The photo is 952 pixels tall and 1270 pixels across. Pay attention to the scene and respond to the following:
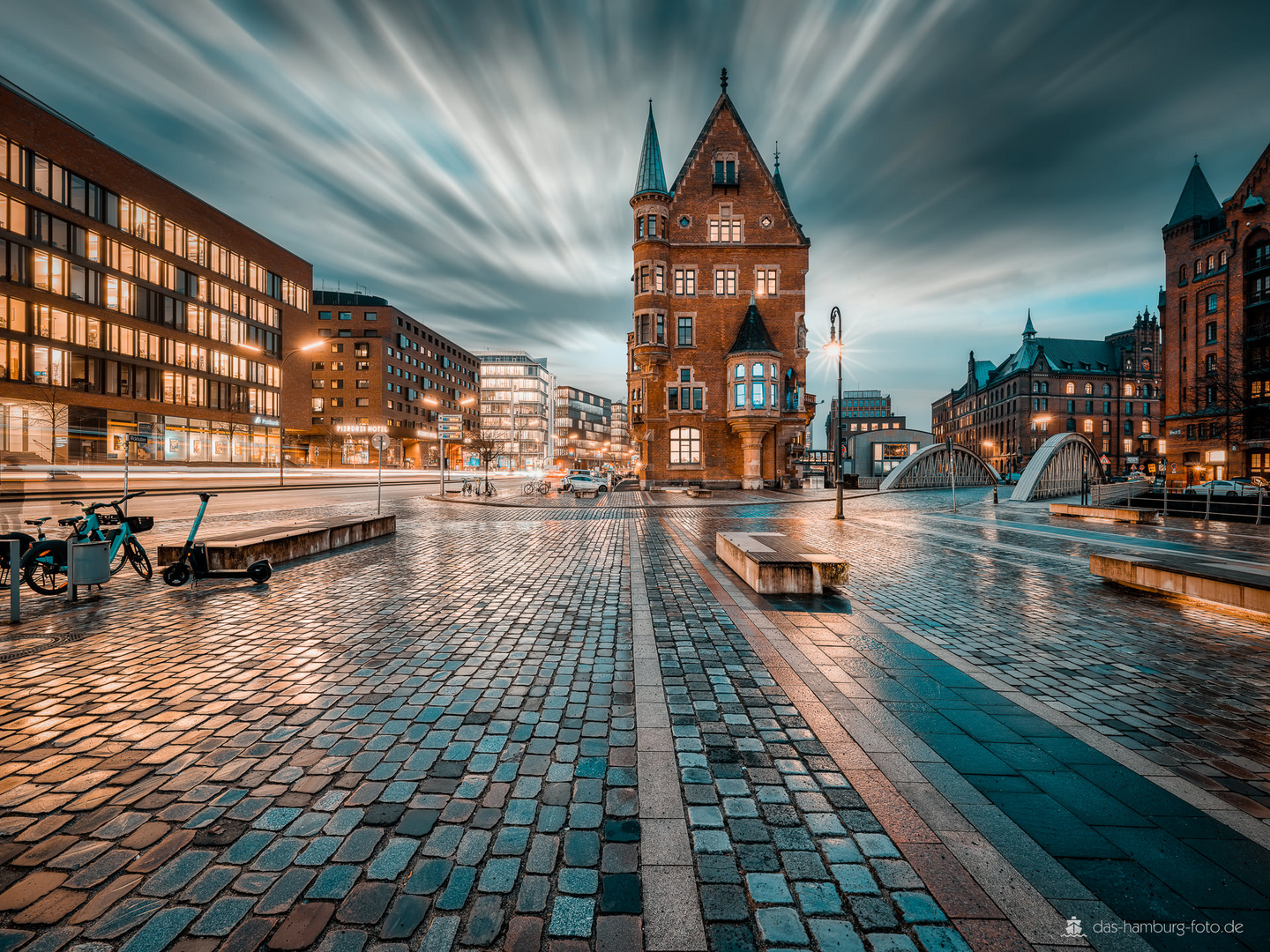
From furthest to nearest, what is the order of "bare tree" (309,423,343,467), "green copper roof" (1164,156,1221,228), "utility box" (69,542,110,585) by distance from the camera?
"bare tree" (309,423,343,467) → "green copper roof" (1164,156,1221,228) → "utility box" (69,542,110,585)

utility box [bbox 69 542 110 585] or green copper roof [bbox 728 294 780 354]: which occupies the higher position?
green copper roof [bbox 728 294 780 354]

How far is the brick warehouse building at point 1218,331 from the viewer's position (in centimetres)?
4459

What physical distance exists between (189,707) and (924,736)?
17.1 feet

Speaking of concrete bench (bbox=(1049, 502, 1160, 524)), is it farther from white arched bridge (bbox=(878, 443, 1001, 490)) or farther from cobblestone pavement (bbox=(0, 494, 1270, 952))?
cobblestone pavement (bbox=(0, 494, 1270, 952))

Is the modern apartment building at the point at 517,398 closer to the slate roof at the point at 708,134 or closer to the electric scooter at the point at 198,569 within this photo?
the slate roof at the point at 708,134

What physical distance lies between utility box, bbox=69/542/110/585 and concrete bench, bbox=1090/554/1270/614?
13641 mm

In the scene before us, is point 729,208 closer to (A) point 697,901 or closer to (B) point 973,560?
(B) point 973,560

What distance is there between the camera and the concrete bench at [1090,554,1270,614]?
20.7ft

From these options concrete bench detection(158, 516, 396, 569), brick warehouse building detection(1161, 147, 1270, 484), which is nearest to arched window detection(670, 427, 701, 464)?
concrete bench detection(158, 516, 396, 569)

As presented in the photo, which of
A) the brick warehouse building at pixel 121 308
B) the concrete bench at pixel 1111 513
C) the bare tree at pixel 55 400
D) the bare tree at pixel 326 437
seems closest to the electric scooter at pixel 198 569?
the concrete bench at pixel 1111 513

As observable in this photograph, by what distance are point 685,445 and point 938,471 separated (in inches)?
929

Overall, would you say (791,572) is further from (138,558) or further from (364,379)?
(364,379)

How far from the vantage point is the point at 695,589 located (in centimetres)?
783

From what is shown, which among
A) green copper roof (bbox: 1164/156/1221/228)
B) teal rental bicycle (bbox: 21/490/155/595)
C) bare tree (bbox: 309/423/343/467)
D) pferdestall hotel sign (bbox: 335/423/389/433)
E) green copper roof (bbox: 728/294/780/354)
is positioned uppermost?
green copper roof (bbox: 1164/156/1221/228)
